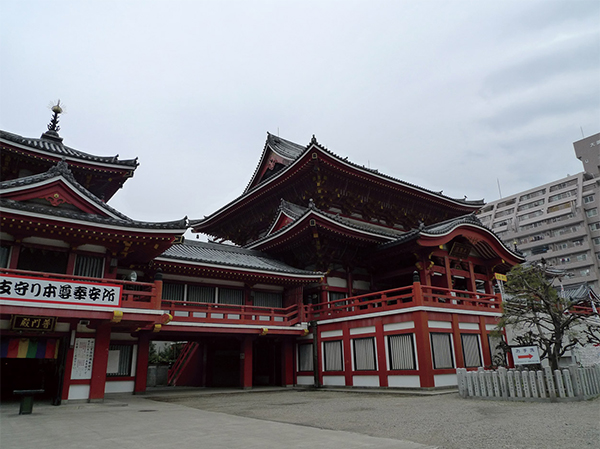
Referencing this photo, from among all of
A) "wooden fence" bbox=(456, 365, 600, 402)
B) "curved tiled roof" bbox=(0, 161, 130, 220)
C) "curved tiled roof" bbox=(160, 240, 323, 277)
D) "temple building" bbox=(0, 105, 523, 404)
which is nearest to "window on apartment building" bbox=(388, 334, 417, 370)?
"temple building" bbox=(0, 105, 523, 404)

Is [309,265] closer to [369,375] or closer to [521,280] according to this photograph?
[369,375]

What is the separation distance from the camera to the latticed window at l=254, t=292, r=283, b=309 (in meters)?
23.6

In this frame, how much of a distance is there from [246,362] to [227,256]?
5.94 meters

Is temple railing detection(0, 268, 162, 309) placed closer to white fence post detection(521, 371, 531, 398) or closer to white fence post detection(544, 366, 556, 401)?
white fence post detection(521, 371, 531, 398)

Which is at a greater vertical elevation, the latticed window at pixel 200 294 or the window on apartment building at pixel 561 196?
the window on apartment building at pixel 561 196

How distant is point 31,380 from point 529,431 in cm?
2083

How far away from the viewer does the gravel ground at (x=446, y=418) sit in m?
8.10

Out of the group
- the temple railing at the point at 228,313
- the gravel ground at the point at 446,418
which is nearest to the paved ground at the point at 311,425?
the gravel ground at the point at 446,418

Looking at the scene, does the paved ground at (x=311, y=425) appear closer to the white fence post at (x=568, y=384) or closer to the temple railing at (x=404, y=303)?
the white fence post at (x=568, y=384)

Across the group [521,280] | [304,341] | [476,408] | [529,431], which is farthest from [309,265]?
[529,431]

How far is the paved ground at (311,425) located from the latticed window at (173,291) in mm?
6125

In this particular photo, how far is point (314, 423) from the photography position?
10492 mm

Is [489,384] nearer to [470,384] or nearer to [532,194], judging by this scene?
[470,384]

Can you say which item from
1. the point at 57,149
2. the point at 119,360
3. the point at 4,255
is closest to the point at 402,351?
the point at 119,360
